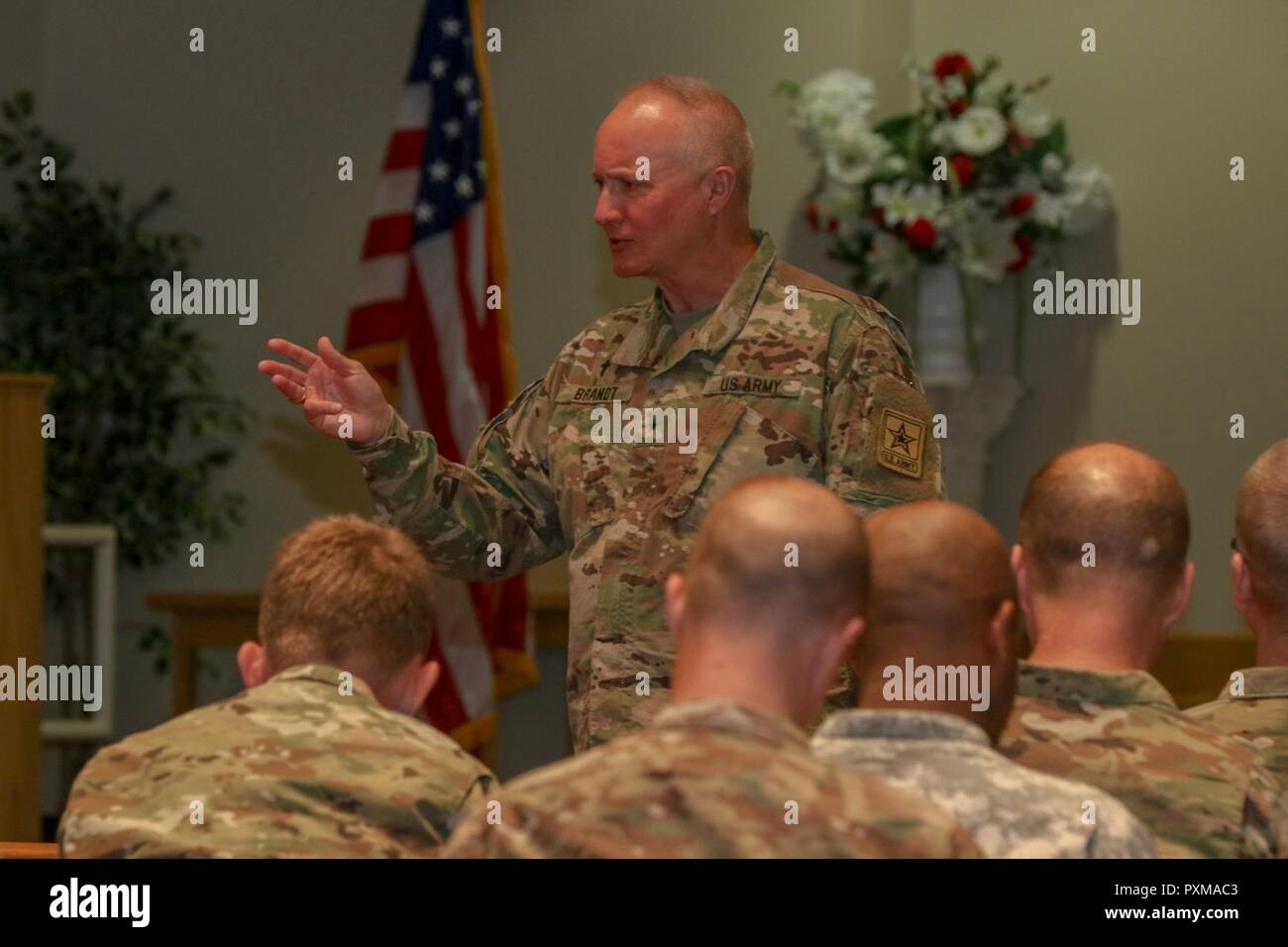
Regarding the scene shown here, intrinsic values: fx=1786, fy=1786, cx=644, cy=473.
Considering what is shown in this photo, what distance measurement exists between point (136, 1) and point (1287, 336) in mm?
3634

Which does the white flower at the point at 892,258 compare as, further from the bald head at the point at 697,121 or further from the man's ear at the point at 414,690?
the man's ear at the point at 414,690

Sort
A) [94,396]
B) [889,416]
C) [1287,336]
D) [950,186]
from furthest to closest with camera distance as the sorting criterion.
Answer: [94,396] → [1287,336] → [950,186] → [889,416]

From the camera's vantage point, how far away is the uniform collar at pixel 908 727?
1577 millimetres

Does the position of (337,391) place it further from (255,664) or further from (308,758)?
(308,758)

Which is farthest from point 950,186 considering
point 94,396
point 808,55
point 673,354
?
point 94,396

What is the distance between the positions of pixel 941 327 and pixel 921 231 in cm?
31

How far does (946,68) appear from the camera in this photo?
4.68 m

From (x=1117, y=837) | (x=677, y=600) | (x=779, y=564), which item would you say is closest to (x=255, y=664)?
(x=677, y=600)

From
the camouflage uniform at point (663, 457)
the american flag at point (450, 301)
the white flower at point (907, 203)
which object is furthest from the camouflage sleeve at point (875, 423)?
the white flower at point (907, 203)

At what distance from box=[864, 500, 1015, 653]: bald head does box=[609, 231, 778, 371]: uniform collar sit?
98cm

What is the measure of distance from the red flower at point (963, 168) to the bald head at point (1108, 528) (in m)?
Answer: 2.73

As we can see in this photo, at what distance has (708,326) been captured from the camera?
2.67 meters

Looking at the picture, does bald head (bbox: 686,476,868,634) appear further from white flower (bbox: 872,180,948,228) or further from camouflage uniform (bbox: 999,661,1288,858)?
white flower (bbox: 872,180,948,228)

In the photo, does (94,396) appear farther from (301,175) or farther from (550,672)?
(550,672)
